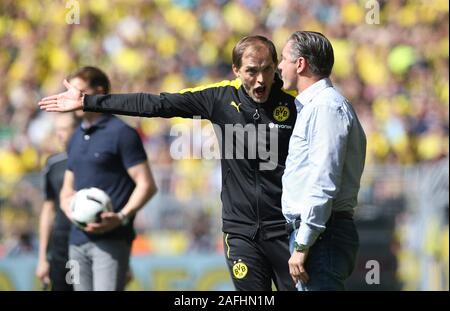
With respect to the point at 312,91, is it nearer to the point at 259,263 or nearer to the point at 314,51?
the point at 314,51

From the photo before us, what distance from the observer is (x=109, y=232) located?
784 cm

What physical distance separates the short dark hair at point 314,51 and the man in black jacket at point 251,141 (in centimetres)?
49

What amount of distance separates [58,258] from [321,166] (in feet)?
12.9

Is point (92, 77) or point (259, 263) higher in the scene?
point (92, 77)

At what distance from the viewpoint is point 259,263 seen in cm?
639

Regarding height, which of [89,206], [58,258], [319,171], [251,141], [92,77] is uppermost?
[92,77]

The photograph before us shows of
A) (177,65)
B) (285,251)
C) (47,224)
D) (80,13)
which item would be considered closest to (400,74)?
(177,65)

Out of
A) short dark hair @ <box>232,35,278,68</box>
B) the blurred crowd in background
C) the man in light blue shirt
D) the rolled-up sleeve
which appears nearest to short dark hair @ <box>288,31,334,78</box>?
the man in light blue shirt

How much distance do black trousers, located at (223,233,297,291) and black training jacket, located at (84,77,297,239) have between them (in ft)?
0.22

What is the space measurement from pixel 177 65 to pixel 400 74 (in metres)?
3.73

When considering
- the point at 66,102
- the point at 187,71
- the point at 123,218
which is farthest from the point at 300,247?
the point at 187,71

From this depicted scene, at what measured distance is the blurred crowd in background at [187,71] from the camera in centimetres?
1255

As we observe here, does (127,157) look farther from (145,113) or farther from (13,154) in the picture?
(13,154)
